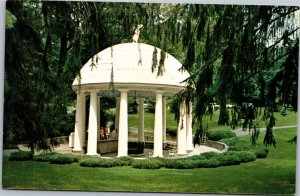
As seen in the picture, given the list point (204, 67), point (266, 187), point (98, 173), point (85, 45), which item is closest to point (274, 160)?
point (266, 187)

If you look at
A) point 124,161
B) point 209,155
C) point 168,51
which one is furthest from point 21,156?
point 209,155

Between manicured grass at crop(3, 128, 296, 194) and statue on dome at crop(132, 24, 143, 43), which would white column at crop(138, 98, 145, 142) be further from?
statue on dome at crop(132, 24, 143, 43)

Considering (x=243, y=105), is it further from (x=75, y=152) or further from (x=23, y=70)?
(x=23, y=70)

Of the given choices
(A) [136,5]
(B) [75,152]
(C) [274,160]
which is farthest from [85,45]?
(C) [274,160]

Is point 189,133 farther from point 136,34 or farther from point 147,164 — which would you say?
point 136,34

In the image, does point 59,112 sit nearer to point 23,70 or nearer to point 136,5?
point 23,70

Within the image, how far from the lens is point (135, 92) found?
8828mm

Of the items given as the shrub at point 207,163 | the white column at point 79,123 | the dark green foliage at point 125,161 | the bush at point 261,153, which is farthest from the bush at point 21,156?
the bush at point 261,153

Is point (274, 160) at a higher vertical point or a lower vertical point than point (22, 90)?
lower

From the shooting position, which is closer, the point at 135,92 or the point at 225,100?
the point at 225,100

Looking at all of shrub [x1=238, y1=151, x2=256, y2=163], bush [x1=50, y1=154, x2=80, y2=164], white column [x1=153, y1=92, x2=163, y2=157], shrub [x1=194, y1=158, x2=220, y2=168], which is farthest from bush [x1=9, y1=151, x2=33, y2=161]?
shrub [x1=238, y1=151, x2=256, y2=163]

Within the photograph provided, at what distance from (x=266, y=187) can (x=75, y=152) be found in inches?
110

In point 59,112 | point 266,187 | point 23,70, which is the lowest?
point 266,187

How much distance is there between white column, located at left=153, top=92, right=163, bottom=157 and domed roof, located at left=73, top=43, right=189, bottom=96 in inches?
9.6
